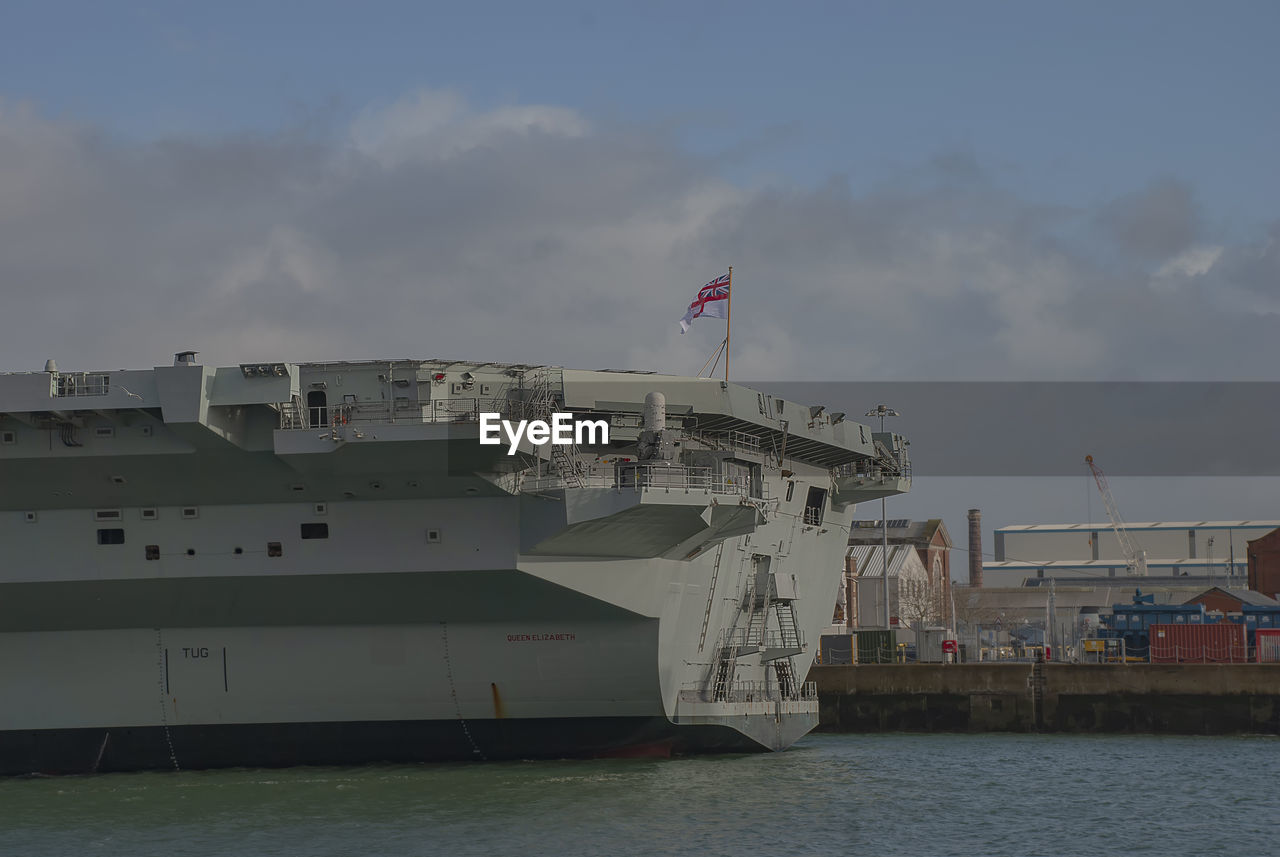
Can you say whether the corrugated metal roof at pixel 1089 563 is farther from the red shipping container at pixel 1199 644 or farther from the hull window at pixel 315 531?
the hull window at pixel 315 531

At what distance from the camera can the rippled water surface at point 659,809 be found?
21.1 meters

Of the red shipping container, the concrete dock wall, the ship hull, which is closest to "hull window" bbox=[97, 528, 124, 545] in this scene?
the ship hull

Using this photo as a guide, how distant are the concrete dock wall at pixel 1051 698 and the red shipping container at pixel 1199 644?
3.89 meters

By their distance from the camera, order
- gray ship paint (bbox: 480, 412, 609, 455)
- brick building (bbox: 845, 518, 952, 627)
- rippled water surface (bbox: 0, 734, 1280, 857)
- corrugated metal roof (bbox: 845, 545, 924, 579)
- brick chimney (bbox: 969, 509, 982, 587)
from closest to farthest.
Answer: rippled water surface (bbox: 0, 734, 1280, 857), gray ship paint (bbox: 480, 412, 609, 455), corrugated metal roof (bbox: 845, 545, 924, 579), brick building (bbox: 845, 518, 952, 627), brick chimney (bbox: 969, 509, 982, 587)

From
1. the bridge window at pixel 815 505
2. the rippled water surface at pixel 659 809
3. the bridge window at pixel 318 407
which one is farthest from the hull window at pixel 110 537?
the bridge window at pixel 815 505

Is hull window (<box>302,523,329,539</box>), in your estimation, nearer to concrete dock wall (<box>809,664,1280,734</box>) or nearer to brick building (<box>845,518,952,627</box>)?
concrete dock wall (<box>809,664,1280,734</box>)

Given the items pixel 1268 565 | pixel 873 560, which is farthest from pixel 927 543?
pixel 1268 565

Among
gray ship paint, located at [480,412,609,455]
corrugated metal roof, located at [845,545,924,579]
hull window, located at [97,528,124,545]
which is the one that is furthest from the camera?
corrugated metal roof, located at [845,545,924,579]

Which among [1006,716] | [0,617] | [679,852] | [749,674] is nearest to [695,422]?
[749,674]

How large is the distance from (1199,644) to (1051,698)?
6.47 meters

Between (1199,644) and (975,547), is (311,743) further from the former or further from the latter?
(975,547)

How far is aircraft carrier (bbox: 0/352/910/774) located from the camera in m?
24.9

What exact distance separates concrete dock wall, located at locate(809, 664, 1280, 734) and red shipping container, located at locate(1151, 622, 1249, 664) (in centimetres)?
389

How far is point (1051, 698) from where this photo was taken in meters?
41.0
